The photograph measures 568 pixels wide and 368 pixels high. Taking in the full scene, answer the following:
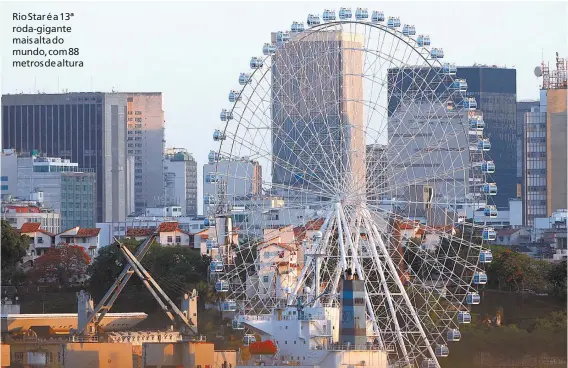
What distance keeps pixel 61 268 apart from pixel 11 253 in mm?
4632

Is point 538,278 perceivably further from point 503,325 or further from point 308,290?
point 308,290

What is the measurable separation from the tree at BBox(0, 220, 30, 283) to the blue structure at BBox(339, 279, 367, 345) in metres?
40.4

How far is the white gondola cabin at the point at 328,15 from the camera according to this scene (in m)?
75.2

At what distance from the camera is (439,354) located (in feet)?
242

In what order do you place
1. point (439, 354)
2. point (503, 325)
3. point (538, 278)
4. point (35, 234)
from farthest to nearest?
point (35, 234), point (538, 278), point (503, 325), point (439, 354)

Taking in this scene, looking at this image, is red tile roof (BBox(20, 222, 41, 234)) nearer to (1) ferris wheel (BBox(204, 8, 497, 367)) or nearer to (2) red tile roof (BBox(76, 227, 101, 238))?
(2) red tile roof (BBox(76, 227, 101, 238))

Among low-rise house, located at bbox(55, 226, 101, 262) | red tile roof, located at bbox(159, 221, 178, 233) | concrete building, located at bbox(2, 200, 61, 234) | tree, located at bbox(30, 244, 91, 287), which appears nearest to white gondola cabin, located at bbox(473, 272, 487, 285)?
tree, located at bbox(30, 244, 91, 287)

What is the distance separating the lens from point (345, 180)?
243ft

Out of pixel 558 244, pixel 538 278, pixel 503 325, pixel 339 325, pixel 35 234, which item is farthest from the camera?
pixel 558 244

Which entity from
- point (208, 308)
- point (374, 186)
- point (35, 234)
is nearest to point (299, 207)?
point (374, 186)

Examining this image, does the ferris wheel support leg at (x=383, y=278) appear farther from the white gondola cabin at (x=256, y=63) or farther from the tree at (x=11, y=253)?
the tree at (x=11, y=253)

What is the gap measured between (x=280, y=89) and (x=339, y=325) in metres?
14.6

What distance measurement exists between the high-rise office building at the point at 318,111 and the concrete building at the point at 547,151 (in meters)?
85.2

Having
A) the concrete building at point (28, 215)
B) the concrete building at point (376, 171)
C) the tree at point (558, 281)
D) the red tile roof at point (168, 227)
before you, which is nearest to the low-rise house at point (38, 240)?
the red tile roof at point (168, 227)
